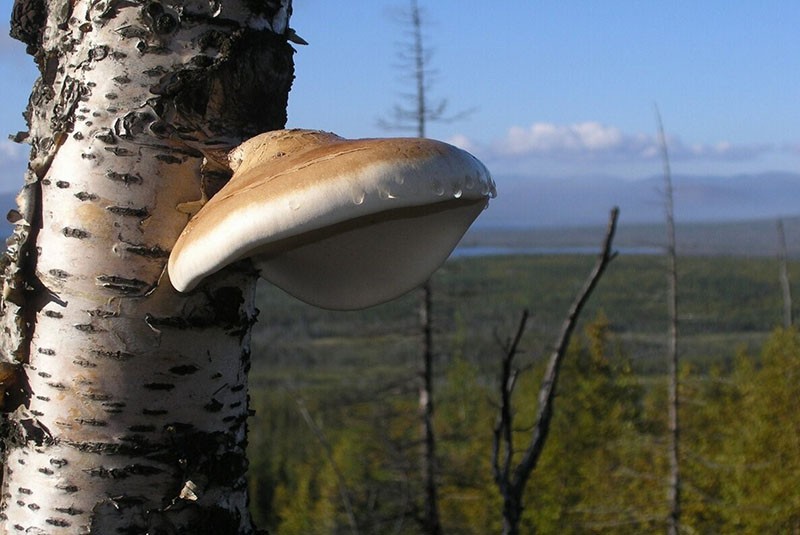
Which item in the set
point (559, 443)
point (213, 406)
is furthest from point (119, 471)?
point (559, 443)

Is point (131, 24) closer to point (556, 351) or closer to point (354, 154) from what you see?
point (354, 154)

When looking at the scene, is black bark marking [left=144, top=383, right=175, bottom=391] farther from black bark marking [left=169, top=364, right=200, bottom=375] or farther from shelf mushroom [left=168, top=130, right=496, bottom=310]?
shelf mushroom [left=168, top=130, right=496, bottom=310]

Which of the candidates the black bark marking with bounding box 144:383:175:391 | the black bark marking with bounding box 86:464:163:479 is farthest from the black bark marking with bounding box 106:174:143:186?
the black bark marking with bounding box 86:464:163:479

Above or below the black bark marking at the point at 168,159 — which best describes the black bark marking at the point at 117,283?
below

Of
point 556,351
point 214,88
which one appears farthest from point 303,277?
point 556,351

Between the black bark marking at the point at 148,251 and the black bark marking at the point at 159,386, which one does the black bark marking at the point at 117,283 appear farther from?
the black bark marking at the point at 159,386

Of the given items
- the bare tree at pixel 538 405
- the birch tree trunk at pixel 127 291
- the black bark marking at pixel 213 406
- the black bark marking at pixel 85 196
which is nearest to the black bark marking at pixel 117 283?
the birch tree trunk at pixel 127 291

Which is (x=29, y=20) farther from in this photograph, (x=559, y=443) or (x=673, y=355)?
(x=559, y=443)
